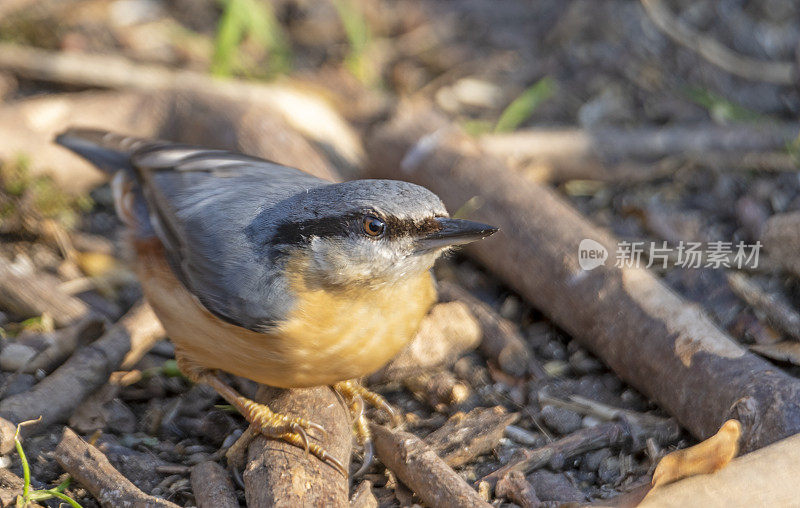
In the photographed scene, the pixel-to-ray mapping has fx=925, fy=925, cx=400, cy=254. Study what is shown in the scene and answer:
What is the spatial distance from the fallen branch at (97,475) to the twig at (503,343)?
174 centimetres

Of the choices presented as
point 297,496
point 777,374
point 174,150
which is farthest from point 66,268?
point 777,374

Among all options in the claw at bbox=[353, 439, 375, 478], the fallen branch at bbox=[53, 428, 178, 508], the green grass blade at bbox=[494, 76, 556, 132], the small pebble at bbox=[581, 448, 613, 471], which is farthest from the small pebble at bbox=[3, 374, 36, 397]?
the green grass blade at bbox=[494, 76, 556, 132]

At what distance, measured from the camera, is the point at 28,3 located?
646cm

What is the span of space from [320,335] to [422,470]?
64 centimetres

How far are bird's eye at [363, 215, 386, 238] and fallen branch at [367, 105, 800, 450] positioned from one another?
1324mm

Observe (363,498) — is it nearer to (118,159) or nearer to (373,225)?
(373,225)

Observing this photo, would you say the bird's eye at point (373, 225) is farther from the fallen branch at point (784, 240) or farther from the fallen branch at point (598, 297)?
the fallen branch at point (784, 240)

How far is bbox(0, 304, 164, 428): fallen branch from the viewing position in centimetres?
384

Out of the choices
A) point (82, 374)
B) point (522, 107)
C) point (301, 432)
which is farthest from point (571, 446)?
point (522, 107)

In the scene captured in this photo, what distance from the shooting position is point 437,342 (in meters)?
4.29

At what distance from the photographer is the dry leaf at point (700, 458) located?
A: 3.04 meters

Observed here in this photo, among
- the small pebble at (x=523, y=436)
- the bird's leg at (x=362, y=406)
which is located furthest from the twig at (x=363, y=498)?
the small pebble at (x=523, y=436)

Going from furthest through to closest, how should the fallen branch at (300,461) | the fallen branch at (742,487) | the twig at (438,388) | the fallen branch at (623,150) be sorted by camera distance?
A: 1. the fallen branch at (623,150)
2. the twig at (438,388)
3. the fallen branch at (300,461)
4. the fallen branch at (742,487)

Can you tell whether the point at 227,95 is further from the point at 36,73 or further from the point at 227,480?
the point at 227,480
